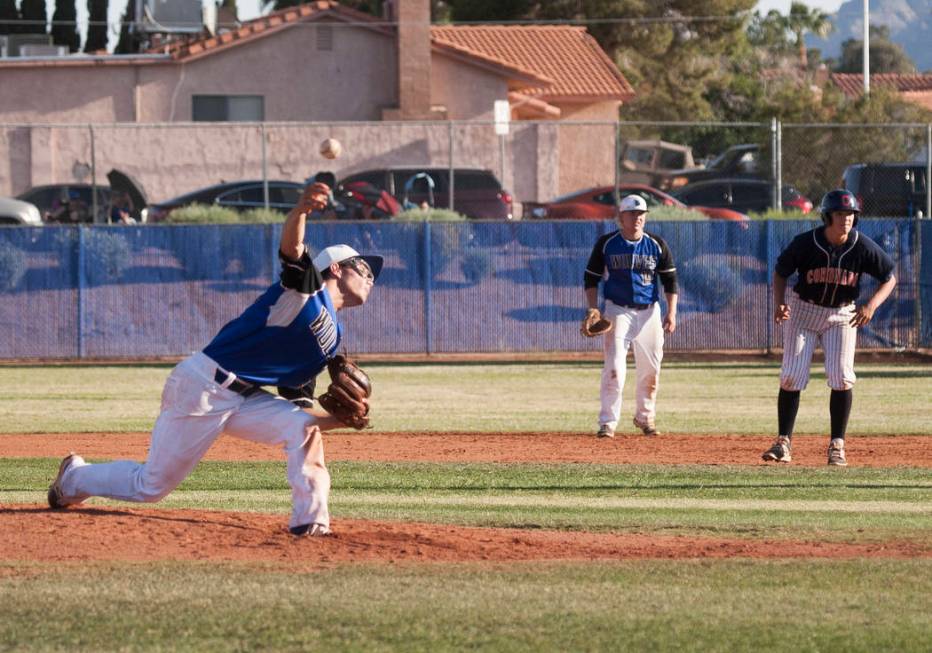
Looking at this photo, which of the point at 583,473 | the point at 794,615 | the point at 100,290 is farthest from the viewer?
the point at 100,290

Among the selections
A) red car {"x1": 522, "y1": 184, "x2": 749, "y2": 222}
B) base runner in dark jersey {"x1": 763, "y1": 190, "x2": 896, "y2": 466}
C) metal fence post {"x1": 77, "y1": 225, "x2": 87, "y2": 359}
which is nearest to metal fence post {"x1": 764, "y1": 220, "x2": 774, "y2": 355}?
red car {"x1": 522, "y1": 184, "x2": 749, "y2": 222}

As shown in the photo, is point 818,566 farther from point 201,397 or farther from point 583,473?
point 583,473

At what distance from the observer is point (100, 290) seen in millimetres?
22891

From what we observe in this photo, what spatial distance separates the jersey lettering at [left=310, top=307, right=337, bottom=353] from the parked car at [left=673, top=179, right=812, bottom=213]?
2471 cm

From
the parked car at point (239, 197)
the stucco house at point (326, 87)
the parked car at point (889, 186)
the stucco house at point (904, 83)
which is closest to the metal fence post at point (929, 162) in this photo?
the parked car at point (889, 186)

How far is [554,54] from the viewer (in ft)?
145

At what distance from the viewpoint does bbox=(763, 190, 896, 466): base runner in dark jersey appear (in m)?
10.6

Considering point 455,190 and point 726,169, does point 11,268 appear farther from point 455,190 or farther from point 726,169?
point 726,169

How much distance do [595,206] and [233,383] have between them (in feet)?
75.9

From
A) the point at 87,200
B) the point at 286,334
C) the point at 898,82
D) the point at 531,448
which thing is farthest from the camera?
the point at 898,82

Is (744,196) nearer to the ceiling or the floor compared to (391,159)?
nearer to the floor

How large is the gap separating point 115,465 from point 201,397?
0.89 meters

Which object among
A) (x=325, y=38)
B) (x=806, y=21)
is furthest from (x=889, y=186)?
(x=806, y=21)

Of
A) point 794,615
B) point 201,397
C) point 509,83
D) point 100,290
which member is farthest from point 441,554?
point 509,83
